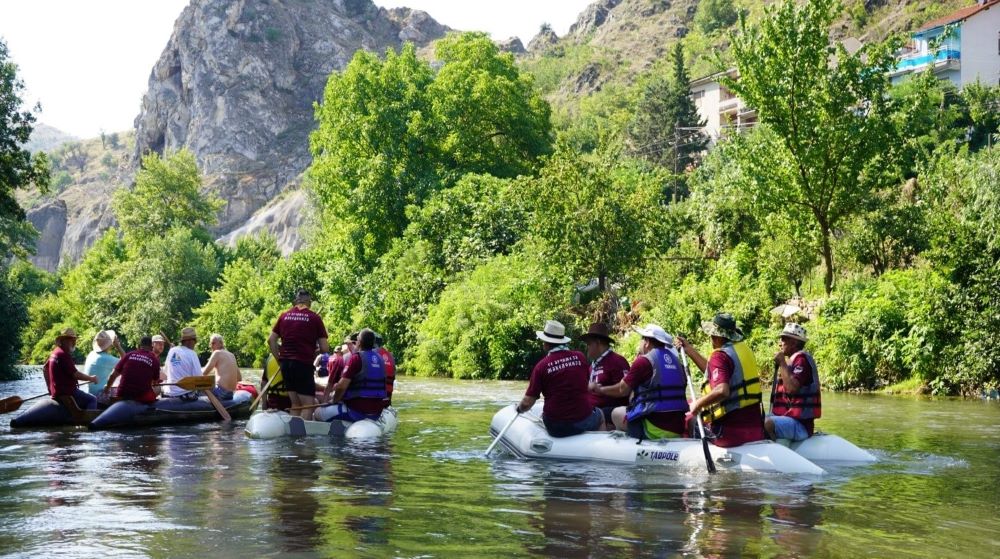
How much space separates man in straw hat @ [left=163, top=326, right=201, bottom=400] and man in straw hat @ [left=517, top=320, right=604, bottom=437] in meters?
7.52

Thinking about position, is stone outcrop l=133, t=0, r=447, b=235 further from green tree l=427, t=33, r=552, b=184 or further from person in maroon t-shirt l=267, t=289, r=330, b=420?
person in maroon t-shirt l=267, t=289, r=330, b=420

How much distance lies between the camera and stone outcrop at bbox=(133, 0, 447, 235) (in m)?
145

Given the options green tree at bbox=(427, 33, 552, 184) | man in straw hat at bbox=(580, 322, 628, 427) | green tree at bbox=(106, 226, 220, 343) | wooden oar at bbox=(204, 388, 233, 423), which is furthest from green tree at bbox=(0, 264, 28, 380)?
man in straw hat at bbox=(580, 322, 628, 427)

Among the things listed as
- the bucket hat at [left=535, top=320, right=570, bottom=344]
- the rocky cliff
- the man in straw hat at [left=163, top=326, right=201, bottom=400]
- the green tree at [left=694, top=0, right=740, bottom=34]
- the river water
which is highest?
the green tree at [left=694, top=0, right=740, bottom=34]

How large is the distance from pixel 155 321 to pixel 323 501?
5556cm

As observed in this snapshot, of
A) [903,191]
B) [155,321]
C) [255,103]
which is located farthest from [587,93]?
[903,191]

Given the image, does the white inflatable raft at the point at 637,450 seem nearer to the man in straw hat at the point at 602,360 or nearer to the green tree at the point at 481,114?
the man in straw hat at the point at 602,360

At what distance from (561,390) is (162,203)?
80220 millimetres

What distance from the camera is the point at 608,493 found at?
1048cm

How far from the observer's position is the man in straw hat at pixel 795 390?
12.2 m

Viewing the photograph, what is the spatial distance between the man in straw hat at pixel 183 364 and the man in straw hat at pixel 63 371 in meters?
1.38

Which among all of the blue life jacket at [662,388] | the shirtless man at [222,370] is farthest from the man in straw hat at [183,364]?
the blue life jacket at [662,388]

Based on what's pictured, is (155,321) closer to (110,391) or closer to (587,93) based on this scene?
(110,391)

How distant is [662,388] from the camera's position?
11953 millimetres
